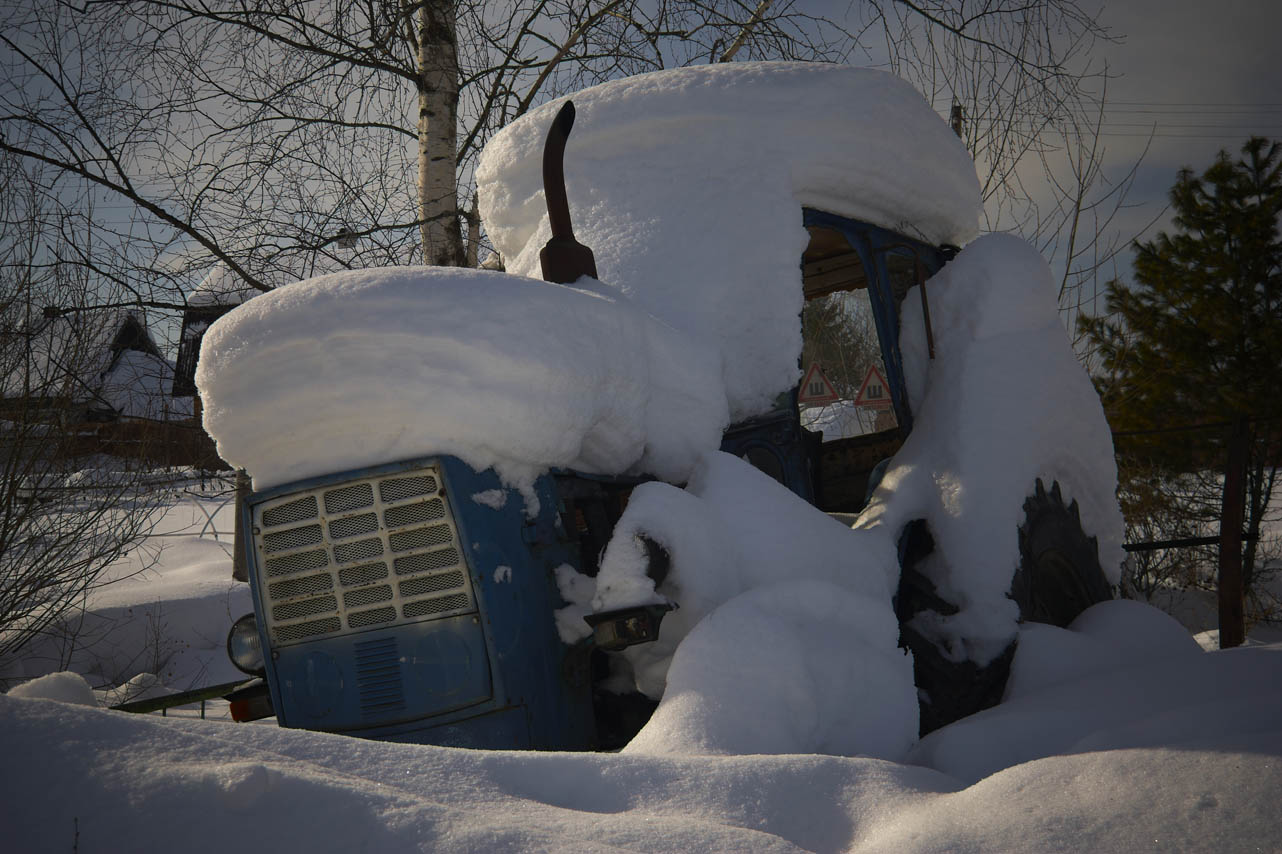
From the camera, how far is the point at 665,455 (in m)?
2.79

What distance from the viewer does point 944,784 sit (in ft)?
5.97

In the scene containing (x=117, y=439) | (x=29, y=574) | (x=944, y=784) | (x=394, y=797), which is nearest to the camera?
(x=394, y=797)

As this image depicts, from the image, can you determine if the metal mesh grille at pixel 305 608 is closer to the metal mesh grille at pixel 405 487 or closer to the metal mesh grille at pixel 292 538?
the metal mesh grille at pixel 292 538

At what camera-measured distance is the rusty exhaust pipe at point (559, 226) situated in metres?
2.84

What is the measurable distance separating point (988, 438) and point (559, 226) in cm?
172

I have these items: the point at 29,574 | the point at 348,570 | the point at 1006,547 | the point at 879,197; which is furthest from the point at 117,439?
the point at 1006,547

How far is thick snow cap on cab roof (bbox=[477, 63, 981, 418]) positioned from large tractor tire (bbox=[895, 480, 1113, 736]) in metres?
0.85

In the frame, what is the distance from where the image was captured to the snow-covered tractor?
2170mm

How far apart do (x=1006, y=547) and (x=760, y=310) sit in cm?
120

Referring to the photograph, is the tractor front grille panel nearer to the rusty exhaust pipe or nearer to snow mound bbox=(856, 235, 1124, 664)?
the rusty exhaust pipe

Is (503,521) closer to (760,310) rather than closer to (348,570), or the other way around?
(348,570)

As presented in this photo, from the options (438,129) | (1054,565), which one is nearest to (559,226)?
(1054,565)

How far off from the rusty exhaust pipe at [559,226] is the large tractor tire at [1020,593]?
149cm

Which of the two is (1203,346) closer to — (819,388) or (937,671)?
(819,388)
